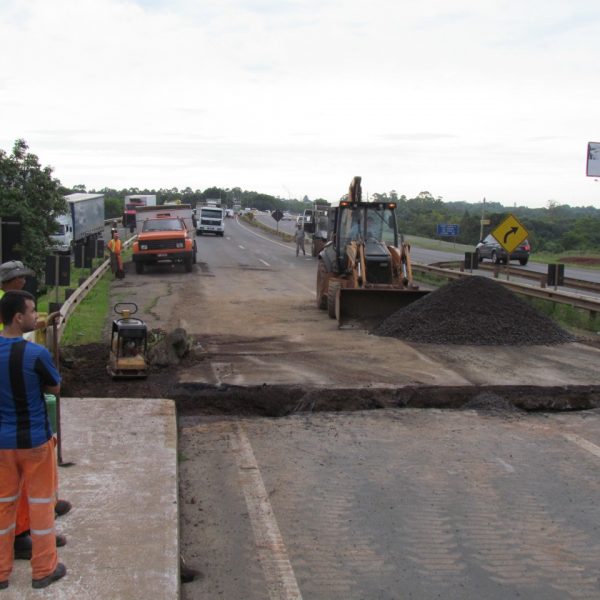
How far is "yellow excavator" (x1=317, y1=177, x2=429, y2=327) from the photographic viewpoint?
53.4ft

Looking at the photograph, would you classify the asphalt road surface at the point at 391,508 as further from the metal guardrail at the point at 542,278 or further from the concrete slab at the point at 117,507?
the metal guardrail at the point at 542,278

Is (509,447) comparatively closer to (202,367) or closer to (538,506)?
(538,506)

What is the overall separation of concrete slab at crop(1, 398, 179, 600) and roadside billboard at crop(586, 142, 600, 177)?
42.0 meters

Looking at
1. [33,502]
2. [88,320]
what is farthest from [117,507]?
[88,320]

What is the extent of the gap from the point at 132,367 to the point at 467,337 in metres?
6.72

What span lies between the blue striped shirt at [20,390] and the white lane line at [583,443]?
18.8 feet

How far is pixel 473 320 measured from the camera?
14.8m

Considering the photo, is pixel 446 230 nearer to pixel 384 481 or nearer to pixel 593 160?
pixel 593 160

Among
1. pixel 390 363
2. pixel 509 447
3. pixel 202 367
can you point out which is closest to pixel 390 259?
pixel 390 363

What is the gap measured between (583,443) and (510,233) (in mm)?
14029

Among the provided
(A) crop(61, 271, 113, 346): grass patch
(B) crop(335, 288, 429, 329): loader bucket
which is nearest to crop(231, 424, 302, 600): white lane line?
(A) crop(61, 271, 113, 346): grass patch

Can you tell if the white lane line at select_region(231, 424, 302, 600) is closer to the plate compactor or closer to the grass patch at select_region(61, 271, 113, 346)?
the plate compactor

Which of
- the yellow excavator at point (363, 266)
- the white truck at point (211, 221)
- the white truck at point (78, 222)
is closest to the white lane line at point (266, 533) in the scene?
the yellow excavator at point (363, 266)

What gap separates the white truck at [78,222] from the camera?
1556 inches
